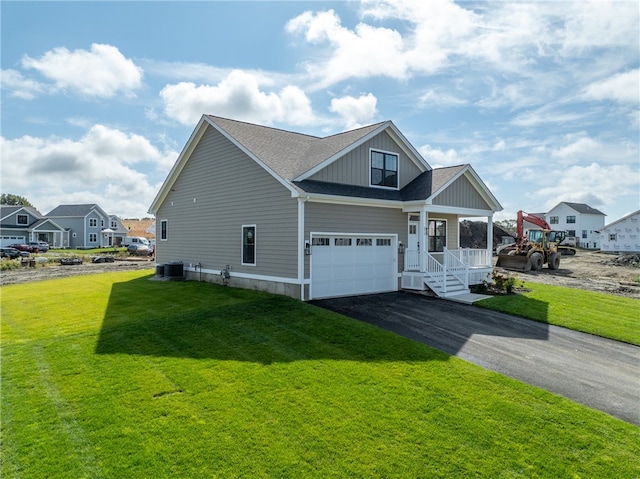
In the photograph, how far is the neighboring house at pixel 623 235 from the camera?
48344 millimetres

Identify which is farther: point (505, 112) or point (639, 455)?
point (505, 112)

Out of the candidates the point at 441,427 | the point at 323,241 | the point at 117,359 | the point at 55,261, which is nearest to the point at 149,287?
the point at 323,241

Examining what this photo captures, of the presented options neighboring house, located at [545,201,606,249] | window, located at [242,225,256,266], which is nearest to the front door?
window, located at [242,225,256,266]

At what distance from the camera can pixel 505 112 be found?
1638 cm

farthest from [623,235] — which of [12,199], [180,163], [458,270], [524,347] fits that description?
[12,199]

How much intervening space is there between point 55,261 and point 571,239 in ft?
234

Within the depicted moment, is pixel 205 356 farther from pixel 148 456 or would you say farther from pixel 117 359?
pixel 148 456

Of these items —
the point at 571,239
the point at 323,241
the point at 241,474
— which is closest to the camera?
the point at 241,474

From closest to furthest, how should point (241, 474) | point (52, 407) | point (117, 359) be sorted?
point (241, 474) → point (52, 407) → point (117, 359)

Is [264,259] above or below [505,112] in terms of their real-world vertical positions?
below

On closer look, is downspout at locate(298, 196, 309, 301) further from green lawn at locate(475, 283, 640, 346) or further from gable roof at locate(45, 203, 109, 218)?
gable roof at locate(45, 203, 109, 218)

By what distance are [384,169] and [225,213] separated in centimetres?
668

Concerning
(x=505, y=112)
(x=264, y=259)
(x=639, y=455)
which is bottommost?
(x=639, y=455)

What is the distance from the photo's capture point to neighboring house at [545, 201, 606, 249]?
6206 centimetres
